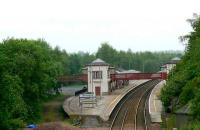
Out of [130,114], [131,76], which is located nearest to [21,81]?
[130,114]

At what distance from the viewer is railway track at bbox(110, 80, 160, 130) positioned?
1754 inches

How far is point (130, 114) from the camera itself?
52031 millimetres

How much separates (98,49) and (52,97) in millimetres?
89446

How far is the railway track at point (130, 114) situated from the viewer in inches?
1754

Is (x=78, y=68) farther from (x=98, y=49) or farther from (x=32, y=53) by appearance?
(x=32, y=53)

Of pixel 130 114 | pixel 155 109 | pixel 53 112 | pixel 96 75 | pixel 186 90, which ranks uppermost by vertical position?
pixel 96 75

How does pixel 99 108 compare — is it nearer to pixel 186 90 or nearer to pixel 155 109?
pixel 155 109

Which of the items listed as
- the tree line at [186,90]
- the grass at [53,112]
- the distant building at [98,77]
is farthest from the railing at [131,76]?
the tree line at [186,90]

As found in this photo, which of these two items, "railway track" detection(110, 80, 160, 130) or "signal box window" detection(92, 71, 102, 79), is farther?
"signal box window" detection(92, 71, 102, 79)

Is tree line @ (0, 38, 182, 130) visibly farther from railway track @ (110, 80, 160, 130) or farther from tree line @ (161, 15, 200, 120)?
tree line @ (161, 15, 200, 120)

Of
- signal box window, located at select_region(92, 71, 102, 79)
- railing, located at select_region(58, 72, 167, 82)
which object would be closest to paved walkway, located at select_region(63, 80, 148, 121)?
signal box window, located at select_region(92, 71, 102, 79)

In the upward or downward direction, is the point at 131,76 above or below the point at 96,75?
below

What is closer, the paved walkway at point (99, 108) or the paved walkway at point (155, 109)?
the paved walkway at point (155, 109)

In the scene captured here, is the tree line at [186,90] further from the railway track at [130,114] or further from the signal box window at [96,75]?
the signal box window at [96,75]
